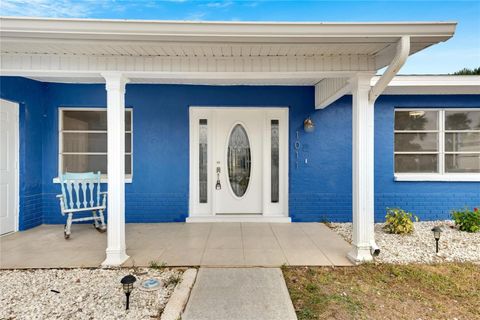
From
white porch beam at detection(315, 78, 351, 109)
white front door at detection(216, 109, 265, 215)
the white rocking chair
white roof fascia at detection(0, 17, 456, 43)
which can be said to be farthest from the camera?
white front door at detection(216, 109, 265, 215)

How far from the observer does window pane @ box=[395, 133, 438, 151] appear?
5.09 m

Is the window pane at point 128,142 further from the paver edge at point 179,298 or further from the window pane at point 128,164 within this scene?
the paver edge at point 179,298

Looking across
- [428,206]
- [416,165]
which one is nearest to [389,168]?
[416,165]

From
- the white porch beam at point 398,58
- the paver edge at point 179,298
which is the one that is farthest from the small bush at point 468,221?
the paver edge at point 179,298

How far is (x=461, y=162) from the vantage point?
16.8ft

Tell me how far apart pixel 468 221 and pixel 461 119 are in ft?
6.65

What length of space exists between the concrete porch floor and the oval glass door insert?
0.75 meters

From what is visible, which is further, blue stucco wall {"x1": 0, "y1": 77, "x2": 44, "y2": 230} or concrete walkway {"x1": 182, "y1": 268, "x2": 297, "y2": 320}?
blue stucco wall {"x1": 0, "y1": 77, "x2": 44, "y2": 230}

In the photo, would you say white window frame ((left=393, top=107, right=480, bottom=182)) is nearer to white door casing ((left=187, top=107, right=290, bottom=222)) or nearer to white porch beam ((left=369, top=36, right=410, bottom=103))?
white door casing ((left=187, top=107, right=290, bottom=222))

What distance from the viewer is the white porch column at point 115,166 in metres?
2.93

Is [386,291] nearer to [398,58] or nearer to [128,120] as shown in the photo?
[398,58]

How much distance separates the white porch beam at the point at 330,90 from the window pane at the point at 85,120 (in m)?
3.89

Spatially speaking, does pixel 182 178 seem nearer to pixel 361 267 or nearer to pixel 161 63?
pixel 161 63

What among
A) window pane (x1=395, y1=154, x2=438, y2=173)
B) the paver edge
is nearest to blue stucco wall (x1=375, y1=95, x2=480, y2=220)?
window pane (x1=395, y1=154, x2=438, y2=173)
